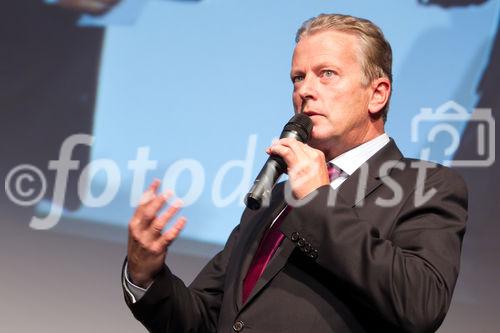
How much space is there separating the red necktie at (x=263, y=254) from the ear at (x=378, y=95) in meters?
0.36

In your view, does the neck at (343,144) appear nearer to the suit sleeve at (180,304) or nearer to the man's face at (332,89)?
the man's face at (332,89)

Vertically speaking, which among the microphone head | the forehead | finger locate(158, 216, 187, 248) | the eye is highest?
the forehead

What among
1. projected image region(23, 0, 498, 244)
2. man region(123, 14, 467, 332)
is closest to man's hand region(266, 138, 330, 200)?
man region(123, 14, 467, 332)

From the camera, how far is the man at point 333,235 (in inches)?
55.1

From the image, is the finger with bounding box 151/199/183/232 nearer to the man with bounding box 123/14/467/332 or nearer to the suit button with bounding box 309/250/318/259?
the man with bounding box 123/14/467/332

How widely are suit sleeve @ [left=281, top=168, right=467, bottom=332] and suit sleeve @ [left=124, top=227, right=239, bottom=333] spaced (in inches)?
14.7

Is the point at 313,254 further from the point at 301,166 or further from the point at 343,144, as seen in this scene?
the point at 343,144

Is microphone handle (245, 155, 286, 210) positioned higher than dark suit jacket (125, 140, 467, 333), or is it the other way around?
microphone handle (245, 155, 286, 210)

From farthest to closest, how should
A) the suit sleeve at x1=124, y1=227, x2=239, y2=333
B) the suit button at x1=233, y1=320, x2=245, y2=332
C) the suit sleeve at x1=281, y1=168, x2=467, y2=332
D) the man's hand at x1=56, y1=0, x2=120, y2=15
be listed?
the man's hand at x1=56, y1=0, x2=120, y2=15
the suit sleeve at x1=124, y1=227, x2=239, y2=333
the suit button at x1=233, y1=320, x2=245, y2=332
the suit sleeve at x1=281, y1=168, x2=467, y2=332

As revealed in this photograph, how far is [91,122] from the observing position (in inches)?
116

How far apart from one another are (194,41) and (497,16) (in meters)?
1.15

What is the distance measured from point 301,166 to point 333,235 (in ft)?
0.49

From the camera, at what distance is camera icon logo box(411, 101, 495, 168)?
8.50ft

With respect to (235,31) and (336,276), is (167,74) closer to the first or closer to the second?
(235,31)
